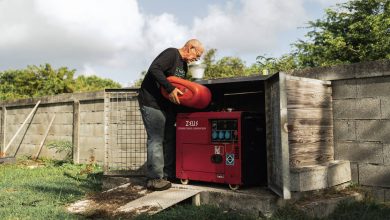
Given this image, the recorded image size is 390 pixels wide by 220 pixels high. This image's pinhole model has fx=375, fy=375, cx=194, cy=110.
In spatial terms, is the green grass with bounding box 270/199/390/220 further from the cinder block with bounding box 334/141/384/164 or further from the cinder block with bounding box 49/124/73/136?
the cinder block with bounding box 49/124/73/136

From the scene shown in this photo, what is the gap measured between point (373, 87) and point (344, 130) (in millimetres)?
625

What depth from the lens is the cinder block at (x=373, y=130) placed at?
4355mm

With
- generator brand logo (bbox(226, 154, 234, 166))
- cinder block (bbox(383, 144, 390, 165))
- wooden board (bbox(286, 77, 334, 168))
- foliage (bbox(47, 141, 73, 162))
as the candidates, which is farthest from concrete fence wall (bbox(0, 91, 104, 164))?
cinder block (bbox(383, 144, 390, 165))

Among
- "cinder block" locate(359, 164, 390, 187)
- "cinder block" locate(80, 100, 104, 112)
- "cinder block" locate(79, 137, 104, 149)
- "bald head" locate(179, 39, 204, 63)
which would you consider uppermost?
"bald head" locate(179, 39, 204, 63)

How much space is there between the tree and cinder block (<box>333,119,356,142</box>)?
532 inches

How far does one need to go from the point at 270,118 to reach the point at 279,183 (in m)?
0.74

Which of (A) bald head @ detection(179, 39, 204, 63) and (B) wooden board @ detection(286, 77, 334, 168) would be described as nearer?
(B) wooden board @ detection(286, 77, 334, 168)

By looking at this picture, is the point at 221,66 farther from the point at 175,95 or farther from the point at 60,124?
the point at 175,95

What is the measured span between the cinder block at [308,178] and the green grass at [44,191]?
7.63ft

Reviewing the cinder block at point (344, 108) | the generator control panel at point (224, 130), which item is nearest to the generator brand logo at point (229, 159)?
the generator control panel at point (224, 130)

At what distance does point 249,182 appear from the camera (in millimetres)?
4414

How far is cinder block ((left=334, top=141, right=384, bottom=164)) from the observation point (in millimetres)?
4414

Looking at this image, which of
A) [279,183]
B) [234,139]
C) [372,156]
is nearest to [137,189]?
[234,139]

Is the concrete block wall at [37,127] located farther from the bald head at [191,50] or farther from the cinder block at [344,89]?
the cinder block at [344,89]
